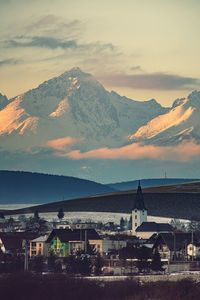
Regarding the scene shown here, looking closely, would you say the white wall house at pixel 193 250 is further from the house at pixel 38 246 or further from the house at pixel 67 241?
the house at pixel 38 246

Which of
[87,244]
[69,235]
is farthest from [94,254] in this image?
[69,235]

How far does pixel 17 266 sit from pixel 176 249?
89.7ft

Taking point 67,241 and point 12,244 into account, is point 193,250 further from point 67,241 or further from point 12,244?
point 12,244

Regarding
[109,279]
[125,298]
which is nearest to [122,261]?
[109,279]

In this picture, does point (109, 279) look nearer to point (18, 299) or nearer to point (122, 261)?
point (18, 299)

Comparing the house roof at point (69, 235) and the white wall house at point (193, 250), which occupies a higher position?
the house roof at point (69, 235)

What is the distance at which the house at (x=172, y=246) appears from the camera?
149837 mm

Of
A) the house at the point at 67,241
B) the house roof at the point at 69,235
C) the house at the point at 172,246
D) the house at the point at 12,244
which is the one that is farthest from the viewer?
the house roof at the point at 69,235

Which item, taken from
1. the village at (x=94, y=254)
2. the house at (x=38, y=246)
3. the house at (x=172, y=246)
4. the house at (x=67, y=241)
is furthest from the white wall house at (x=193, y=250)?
the house at (x=38, y=246)

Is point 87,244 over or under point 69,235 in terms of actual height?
under

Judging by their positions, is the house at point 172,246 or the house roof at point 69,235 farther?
the house roof at point 69,235

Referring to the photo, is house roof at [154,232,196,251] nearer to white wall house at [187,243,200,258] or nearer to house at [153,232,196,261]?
house at [153,232,196,261]

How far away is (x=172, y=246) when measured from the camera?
152m

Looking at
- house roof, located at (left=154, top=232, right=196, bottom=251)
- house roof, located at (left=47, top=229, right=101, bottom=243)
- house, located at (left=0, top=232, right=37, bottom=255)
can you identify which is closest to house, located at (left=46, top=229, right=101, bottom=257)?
house roof, located at (left=47, top=229, right=101, bottom=243)
